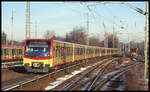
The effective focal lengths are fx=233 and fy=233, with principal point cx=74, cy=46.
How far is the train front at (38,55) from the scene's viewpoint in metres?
17.2

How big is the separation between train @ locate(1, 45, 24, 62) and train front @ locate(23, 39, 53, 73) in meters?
14.0

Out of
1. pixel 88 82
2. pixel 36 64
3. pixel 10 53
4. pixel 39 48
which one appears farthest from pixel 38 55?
pixel 10 53

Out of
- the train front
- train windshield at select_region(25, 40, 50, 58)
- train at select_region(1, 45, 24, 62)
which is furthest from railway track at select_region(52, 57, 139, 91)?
train at select_region(1, 45, 24, 62)

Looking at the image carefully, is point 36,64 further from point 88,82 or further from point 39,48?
point 88,82

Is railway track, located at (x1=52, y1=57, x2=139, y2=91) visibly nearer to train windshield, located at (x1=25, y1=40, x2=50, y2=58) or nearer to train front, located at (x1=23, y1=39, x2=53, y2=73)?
train front, located at (x1=23, y1=39, x2=53, y2=73)

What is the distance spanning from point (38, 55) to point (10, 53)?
16921mm

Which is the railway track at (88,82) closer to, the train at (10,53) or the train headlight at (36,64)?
the train headlight at (36,64)

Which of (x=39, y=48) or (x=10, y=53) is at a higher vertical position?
(x=39, y=48)

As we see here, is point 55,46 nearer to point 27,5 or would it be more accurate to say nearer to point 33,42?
point 33,42

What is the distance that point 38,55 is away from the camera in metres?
17.3

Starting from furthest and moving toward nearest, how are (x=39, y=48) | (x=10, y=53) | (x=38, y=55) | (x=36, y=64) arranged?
(x=10, y=53)
(x=39, y=48)
(x=38, y=55)
(x=36, y=64)

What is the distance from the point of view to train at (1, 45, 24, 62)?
30984 millimetres

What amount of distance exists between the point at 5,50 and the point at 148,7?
2238 centimetres

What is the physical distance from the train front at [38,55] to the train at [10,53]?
14023 millimetres
